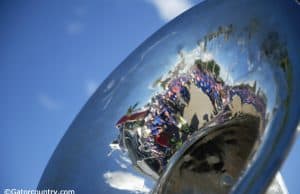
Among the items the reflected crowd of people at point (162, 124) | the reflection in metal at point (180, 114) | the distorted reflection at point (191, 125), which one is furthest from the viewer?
the reflected crowd of people at point (162, 124)

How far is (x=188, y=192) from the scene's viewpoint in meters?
2.76

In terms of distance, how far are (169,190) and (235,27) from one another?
3.40ft

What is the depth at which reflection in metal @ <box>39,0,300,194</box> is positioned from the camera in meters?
2.54

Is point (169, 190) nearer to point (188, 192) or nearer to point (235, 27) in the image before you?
point (188, 192)

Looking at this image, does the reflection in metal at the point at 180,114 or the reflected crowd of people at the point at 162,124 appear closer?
the reflection in metal at the point at 180,114

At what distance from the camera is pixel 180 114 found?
2859 millimetres

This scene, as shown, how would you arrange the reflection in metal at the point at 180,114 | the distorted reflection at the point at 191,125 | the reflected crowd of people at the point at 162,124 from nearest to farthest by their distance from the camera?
the reflection in metal at the point at 180,114 → the distorted reflection at the point at 191,125 → the reflected crowd of people at the point at 162,124

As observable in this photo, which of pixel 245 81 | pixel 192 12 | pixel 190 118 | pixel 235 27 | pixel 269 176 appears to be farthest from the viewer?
pixel 192 12

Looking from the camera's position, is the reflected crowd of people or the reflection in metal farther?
the reflected crowd of people

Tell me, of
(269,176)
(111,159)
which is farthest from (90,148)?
(269,176)

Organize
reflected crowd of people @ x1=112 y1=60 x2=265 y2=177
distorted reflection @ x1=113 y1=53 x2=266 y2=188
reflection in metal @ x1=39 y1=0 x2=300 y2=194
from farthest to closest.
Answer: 1. reflected crowd of people @ x1=112 y1=60 x2=265 y2=177
2. distorted reflection @ x1=113 y1=53 x2=266 y2=188
3. reflection in metal @ x1=39 y1=0 x2=300 y2=194

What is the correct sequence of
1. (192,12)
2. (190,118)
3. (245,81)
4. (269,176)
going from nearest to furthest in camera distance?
(269,176) → (245,81) → (190,118) → (192,12)

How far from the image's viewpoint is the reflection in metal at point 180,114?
→ 2.54 m

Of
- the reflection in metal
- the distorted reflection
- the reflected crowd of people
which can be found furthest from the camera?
the reflected crowd of people
